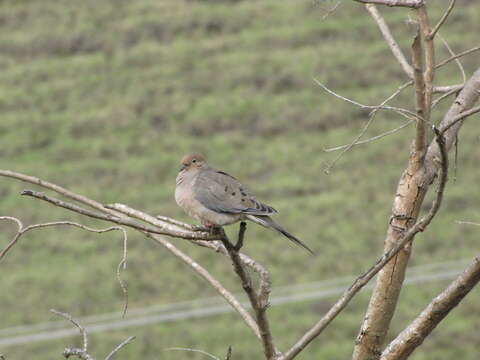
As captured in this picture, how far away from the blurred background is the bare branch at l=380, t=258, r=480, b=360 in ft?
21.8

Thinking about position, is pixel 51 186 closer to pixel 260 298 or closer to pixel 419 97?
pixel 260 298

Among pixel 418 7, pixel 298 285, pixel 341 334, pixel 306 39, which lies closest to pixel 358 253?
pixel 298 285

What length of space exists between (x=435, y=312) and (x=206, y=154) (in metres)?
10.5

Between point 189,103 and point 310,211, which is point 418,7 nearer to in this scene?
point 310,211

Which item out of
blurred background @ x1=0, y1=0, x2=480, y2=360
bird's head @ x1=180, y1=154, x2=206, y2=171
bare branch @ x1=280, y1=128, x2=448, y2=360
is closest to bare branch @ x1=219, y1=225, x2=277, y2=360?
bare branch @ x1=280, y1=128, x2=448, y2=360

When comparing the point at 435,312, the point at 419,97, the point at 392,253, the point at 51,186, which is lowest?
the point at 435,312

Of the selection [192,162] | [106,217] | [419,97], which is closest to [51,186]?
[106,217]

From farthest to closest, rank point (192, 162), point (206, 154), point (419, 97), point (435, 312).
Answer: point (206, 154) → point (192, 162) → point (419, 97) → point (435, 312)

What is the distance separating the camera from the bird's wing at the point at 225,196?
3.94 metres

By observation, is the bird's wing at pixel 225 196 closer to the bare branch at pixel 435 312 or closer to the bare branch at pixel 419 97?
the bare branch at pixel 419 97

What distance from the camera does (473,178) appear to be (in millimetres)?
12414

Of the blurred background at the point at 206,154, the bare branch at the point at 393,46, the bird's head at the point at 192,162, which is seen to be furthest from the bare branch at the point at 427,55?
the blurred background at the point at 206,154

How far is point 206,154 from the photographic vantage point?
1313 cm

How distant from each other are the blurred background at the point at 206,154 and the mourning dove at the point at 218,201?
5241mm
